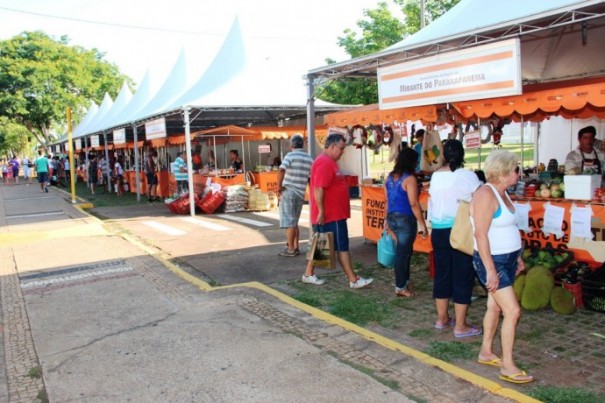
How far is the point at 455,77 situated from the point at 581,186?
2008 millimetres

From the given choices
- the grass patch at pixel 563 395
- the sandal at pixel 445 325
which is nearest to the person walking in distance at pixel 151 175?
the sandal at pixel 445 325

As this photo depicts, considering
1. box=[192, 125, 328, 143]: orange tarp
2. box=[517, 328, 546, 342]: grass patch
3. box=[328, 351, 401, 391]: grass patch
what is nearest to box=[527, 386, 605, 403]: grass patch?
box=[328, 351, 401, 391]: grass patch

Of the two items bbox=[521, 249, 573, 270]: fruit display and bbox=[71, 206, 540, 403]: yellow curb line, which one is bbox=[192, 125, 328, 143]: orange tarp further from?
bbox=[521, 249, 573, 270]: fruit display

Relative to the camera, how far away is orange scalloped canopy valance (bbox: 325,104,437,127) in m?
8.09

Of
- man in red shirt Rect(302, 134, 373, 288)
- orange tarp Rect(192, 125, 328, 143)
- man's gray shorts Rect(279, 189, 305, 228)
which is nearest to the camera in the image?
man in red shirt Rect(302, 134, 373, 288)

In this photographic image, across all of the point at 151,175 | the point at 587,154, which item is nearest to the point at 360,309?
the point at 587,154

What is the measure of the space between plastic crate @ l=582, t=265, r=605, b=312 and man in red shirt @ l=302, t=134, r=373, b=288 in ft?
7.86

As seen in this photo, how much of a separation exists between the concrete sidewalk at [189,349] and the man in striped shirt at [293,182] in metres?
1.82

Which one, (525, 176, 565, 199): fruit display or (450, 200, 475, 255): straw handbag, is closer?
(450, 200, 475, 255): straw handbag

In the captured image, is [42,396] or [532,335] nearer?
[42,396]

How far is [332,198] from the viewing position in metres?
6.58

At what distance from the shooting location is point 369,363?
443 centimetres

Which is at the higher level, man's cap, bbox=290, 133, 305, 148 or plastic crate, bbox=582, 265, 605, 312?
man's cap, bbox=290, 133, 305, 148

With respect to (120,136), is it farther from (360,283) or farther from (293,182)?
(360,283)
